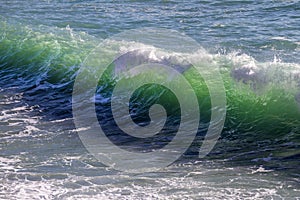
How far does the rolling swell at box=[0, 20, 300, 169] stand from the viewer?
31.5 ft

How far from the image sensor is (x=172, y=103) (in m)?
11.7

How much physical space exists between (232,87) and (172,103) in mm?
1070

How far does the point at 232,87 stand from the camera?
11641 millimetres

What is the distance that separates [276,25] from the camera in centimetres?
1549

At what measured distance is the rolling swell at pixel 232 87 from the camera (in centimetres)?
960

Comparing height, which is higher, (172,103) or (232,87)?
(232,87)

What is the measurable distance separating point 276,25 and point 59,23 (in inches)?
228

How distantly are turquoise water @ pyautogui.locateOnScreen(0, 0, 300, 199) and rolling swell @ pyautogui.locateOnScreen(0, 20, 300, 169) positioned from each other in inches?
0.7

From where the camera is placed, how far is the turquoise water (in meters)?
8.06

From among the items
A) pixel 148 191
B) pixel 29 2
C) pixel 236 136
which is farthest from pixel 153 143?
pixel 29 2

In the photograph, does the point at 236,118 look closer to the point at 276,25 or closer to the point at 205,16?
the point at 276,25

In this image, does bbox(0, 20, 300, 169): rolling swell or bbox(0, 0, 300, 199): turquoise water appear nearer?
bbox(0, 0, 300, 199): turquoise water

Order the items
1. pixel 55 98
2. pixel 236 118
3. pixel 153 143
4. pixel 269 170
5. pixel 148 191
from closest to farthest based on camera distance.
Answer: pixel 148 191
pixel 269 170
pixel 153 143
pixel 236 118
pixel 55 98

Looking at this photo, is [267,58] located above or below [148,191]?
above
